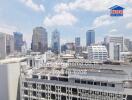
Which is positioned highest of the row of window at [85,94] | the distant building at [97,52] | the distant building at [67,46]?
the distant building at [67,46]

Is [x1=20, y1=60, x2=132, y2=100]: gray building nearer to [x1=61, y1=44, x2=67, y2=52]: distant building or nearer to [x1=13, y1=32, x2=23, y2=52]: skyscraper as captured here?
[x1=13, y1=32, x2=23, y2=52]: skyscraper

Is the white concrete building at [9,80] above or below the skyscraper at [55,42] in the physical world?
below

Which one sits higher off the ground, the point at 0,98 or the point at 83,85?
the point at 83,85

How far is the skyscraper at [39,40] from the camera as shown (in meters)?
95.3

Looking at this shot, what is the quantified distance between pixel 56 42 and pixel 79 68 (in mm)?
85242

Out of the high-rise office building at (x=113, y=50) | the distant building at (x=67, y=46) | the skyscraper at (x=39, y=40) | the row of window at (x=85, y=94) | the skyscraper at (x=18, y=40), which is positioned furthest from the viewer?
the distant building at (x=67, y=46)

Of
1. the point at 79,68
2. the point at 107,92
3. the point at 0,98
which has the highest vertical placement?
the point at 79,68

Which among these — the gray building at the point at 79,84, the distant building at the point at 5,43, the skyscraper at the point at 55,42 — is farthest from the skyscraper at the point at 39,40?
the gray building at the point at 79,84

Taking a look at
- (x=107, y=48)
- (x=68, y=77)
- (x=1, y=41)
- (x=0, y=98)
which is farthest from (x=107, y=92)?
(x=107, y=48)

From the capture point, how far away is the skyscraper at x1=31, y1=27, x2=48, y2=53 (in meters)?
95.3

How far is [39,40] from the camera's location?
98812 millimetres

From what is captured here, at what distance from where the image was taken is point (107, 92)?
19562 mm

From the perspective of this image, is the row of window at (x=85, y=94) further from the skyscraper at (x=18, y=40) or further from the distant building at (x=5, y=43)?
the skyscraper at (x=18, y=40)

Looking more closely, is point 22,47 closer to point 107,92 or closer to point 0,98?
point 0,98
